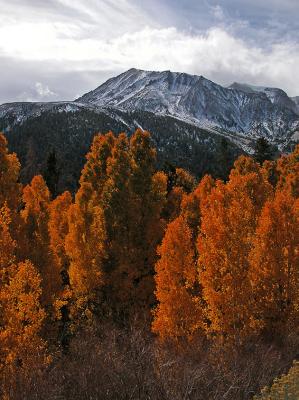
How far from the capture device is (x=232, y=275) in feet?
65.9

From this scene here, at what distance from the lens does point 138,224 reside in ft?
85.4

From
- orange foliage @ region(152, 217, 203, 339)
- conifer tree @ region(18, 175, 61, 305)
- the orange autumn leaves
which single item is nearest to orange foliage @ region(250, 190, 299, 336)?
the orange autumn leaves

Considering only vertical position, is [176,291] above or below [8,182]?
below

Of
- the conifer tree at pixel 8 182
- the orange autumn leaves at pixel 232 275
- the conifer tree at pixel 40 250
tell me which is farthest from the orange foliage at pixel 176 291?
the conifer tree at pixel 8 182

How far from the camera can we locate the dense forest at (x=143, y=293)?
1423 cm

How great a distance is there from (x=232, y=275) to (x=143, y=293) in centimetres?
727

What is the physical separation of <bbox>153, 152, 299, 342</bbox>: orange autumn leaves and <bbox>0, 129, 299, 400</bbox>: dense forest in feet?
0.19

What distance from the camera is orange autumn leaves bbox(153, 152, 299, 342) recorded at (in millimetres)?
19938

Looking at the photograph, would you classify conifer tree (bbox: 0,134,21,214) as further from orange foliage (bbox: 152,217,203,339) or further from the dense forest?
orange foliage (bbox: 152,217,203,339)

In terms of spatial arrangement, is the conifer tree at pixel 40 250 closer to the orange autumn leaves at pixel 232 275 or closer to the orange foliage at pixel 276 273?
the orange autumn leaves at pixel 232 275

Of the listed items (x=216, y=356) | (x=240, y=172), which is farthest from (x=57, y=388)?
(x=240, y=172)

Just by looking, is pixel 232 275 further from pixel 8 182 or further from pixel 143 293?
pixel 8 182

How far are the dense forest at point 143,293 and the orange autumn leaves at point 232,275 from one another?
6 cm

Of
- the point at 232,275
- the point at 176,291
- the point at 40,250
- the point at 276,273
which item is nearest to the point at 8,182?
the point at 40,250
